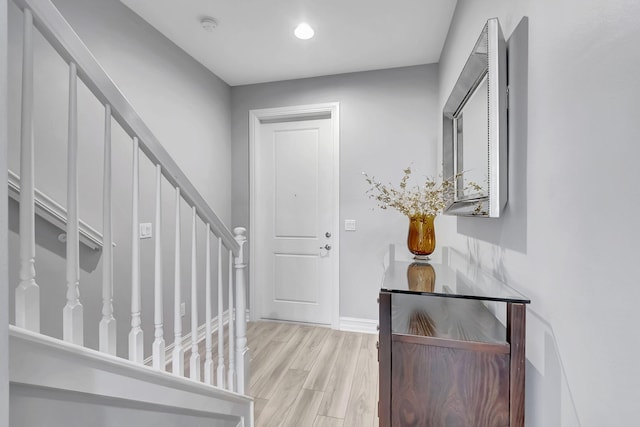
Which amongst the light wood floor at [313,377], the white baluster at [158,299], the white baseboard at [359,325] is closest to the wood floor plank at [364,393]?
the light wood floor at [313,377]

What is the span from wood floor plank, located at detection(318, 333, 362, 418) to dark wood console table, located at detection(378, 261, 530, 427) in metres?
1.02

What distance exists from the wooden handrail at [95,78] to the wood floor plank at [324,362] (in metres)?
1.57

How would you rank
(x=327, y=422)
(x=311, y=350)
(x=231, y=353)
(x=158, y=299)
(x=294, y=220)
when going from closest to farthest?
(x=158, y=299) → (x=231, y=353) → (x=327, y=422) → (x=311, y=350) → (x=294, y=220)

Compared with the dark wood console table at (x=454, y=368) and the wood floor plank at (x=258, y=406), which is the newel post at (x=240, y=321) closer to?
the wood floor plank at (x=258, y=406)

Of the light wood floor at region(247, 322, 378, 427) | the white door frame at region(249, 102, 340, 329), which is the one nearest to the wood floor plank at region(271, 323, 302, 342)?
the light wood floor at region(247, 322, 378, 427)

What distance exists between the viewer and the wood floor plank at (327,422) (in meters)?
1.65

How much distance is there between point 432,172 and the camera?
274 cm

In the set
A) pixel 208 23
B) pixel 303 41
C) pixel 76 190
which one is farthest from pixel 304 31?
pixel 76 190

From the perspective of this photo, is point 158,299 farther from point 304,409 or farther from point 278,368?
point 278,368

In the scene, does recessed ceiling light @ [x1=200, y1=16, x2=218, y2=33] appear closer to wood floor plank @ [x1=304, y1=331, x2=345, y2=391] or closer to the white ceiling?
the white ceiling

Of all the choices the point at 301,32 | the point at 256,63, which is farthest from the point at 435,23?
the point at 256,63

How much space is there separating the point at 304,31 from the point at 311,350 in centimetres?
262

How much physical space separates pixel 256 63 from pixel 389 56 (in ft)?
4.05

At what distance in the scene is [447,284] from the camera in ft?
3.47
